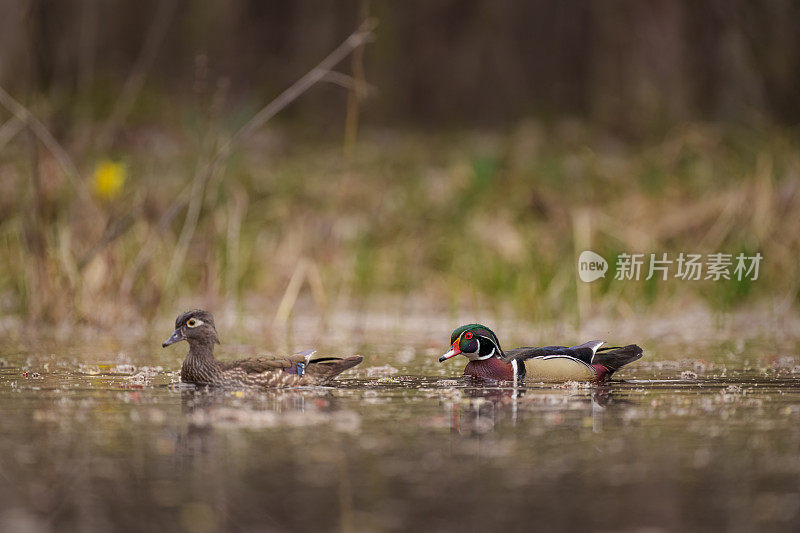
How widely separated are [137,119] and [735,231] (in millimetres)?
6344

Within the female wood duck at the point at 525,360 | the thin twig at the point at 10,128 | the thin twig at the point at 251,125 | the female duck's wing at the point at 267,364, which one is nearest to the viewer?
the female duck's wing at the point at 267,364

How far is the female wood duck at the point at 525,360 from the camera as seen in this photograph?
5691 mm

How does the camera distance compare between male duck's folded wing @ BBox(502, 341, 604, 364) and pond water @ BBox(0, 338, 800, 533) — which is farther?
male duck's folded wing @ BBox(502, 341, 604, 364)

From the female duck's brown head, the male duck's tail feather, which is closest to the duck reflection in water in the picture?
the male duck's tail feather

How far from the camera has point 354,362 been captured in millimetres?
5660

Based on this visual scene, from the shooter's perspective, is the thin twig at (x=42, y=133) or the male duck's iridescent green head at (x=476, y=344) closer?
the male duck's iridescent green head at (x=476, y=344)

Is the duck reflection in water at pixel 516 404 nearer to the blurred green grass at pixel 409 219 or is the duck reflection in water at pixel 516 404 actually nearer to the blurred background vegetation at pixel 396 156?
the blurred background vegetation at pixel 396 156

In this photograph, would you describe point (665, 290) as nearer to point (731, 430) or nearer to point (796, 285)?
point (796, 285)

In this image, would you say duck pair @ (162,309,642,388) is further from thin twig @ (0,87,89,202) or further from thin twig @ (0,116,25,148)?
thin twig @ (0,116,25,148)

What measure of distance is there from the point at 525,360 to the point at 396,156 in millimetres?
7593

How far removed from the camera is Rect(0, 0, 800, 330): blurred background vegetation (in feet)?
27.6

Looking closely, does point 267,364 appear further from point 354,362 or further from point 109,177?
point 109,177

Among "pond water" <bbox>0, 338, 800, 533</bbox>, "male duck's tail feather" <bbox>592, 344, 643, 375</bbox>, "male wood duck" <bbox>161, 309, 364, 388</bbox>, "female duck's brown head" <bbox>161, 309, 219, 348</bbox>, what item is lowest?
"pond water" <bbox>0, 338, 800, 533</bbox>

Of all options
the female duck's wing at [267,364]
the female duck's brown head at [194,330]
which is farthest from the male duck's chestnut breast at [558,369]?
the female duck's brown head at [194,330]
